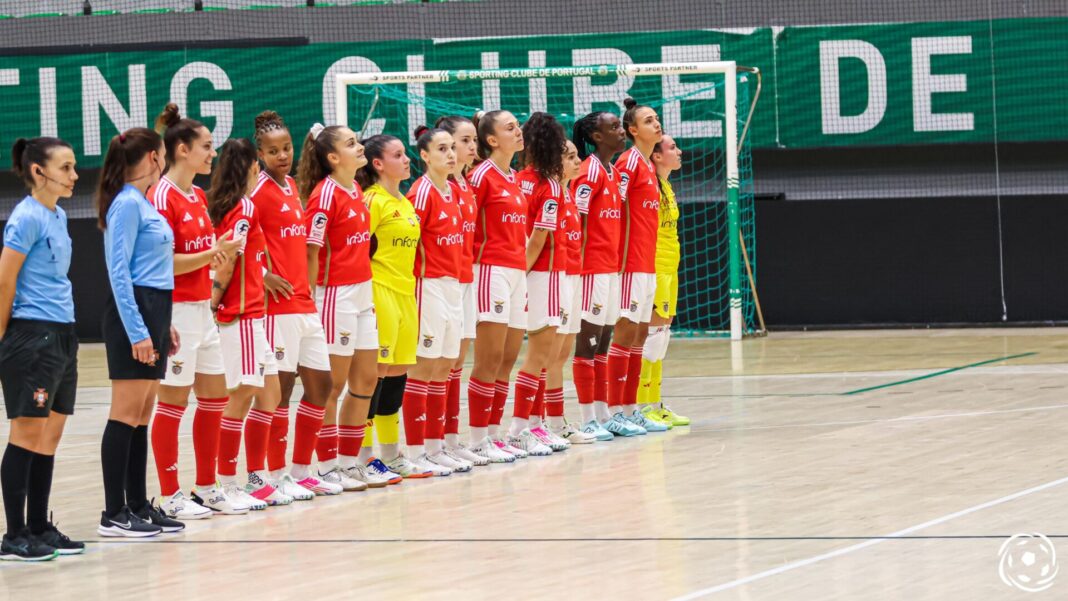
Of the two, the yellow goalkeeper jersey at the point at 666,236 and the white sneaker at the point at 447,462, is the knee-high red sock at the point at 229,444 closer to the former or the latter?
the white sneaker at the point at 447,462

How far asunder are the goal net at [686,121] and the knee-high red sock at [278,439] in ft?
34.8

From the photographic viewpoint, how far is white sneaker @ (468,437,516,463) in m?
8.73

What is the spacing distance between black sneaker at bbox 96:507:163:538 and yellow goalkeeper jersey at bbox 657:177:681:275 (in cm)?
455

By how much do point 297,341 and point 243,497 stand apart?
809mm

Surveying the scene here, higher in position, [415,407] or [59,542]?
[415,407]

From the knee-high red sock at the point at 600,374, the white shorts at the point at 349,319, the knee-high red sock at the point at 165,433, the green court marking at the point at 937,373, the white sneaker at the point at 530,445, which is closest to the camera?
the knee-high red sock at the point at 165,433

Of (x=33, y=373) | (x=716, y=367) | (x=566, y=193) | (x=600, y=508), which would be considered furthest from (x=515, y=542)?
(x=716, y=367)

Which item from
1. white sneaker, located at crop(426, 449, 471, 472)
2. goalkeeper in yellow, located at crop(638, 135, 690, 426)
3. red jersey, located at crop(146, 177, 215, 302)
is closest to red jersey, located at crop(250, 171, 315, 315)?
red jersey, located at crop(146, 177, 215, 302)

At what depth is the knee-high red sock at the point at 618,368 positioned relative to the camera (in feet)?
32.3

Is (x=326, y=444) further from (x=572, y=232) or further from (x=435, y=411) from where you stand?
(x=572, y=232)

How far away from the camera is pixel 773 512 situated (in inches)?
263

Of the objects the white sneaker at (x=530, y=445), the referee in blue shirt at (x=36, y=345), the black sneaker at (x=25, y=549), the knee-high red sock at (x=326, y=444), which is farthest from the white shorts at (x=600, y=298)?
the black sneaker at (x=25, y=549)

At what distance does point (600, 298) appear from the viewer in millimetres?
9477

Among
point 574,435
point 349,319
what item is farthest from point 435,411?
point 574,435
